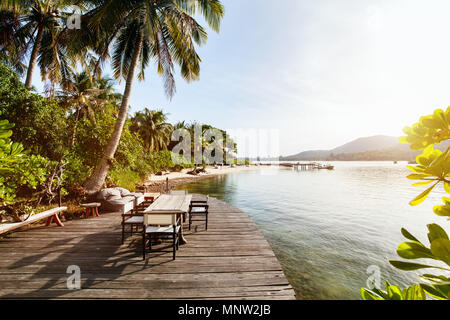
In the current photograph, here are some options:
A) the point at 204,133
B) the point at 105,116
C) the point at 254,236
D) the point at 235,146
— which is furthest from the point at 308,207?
the point at 235,146

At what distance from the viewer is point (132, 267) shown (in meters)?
4.20

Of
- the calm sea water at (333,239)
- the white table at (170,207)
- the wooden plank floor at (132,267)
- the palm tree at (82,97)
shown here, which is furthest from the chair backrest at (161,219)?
the palm tree at (82,97)

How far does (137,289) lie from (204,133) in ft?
156

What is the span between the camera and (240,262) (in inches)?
177

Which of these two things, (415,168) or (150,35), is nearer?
(415,168)

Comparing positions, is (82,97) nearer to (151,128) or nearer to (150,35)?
(150,35)

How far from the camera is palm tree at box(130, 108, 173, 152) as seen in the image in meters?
29.9

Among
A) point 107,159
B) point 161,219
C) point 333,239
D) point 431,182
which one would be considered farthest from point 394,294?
point 107,159

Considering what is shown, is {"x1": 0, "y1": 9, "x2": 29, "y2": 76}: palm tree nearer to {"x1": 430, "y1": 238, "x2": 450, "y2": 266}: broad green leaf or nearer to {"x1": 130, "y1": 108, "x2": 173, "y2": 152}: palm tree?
{"x1": 130, "y1": 108, "x2": 173, "y2": 152}: palm tree

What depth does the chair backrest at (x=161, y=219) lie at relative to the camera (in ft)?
14.7

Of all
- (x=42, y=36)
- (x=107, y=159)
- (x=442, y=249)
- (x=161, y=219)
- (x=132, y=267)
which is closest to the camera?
(x=442, y=249)

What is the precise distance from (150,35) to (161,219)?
7963 millimetres

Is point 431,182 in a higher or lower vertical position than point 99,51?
lower

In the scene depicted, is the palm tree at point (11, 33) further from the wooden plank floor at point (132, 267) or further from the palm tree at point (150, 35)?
the wooden plank floor at point (132, 267)
